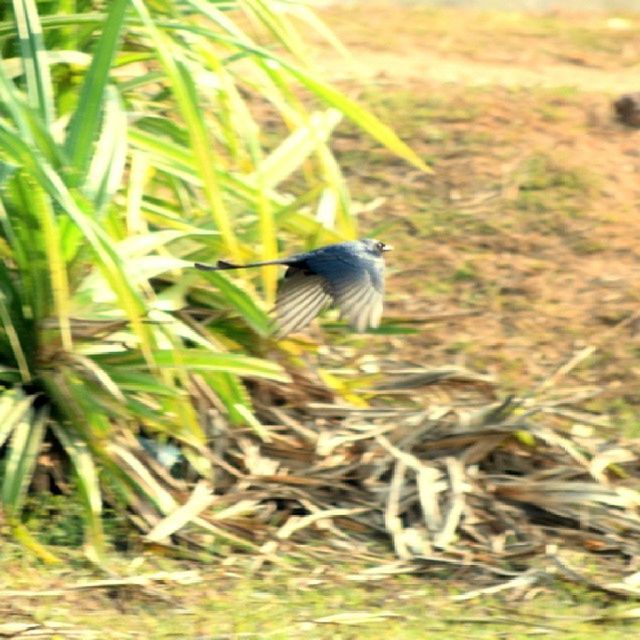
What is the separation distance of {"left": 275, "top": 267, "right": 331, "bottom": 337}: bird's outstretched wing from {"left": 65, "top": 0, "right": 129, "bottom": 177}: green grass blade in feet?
2.15

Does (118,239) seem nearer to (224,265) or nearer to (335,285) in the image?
(224,265)

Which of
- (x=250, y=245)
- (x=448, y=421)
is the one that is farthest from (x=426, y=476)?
(x=250, y=245)

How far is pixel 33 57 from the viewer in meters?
4.26

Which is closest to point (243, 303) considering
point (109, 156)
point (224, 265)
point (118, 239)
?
point (224, 265)

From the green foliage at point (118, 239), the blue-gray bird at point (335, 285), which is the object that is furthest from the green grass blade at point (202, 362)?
the blue-gray bird at point (335, 285)

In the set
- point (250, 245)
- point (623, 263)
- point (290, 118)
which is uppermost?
point (290, 118)

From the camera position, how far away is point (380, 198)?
6.53 m

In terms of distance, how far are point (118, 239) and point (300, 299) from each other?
0.57 m

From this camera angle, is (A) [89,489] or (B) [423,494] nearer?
(A) [89,489]

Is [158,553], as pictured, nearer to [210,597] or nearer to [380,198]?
[210,597]

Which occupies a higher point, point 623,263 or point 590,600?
point 623,263

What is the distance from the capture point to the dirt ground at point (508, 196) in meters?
5.78

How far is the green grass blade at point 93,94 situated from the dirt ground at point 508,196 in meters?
1.60

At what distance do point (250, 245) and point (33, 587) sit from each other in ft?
4.84
